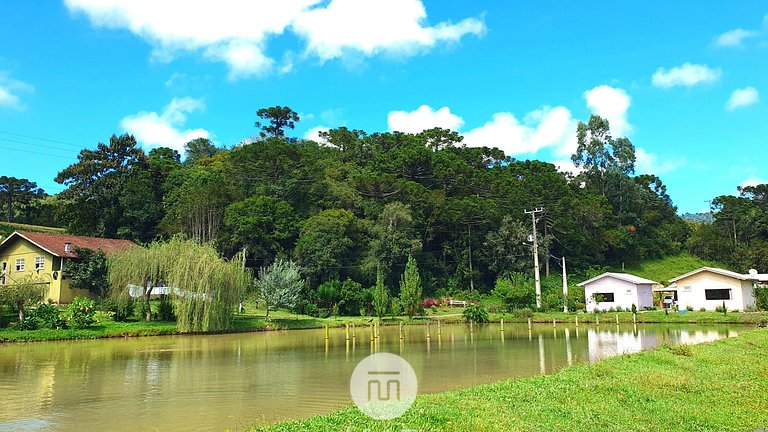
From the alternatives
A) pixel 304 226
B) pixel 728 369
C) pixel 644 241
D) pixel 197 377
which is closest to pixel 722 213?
pixel 644 241

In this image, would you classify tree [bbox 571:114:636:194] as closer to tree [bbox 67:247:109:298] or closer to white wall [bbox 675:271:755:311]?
white wall [bbox 675:271:755:311]

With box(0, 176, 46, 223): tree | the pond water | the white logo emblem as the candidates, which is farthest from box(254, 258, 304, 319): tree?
box(0, 176, 46, 223): tree

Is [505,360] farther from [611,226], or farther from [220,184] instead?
[611,226]

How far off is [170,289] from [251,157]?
30.7 meters

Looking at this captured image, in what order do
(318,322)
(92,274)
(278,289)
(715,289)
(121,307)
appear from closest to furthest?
(121,307), (278,289), (92,274), (318,322), (715,289)

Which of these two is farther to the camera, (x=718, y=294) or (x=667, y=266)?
(x=667, y=266)

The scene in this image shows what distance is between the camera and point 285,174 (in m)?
62.7

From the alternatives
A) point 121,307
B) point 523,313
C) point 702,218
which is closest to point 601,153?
point 523,313

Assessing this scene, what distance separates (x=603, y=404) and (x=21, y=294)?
3228 cm

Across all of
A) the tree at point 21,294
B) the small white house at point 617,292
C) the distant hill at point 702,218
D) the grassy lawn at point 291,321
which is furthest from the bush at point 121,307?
the distant hill at point 702,218

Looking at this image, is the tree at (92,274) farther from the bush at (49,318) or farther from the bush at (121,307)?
the bush at (49,318)

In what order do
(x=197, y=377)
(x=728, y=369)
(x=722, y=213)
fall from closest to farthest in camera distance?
(x=728, y=369) → (x=197, y=377) → (x=722, y=213)

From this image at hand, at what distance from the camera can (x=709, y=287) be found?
43562 millimetres

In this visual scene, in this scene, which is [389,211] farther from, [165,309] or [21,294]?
[21,294]
